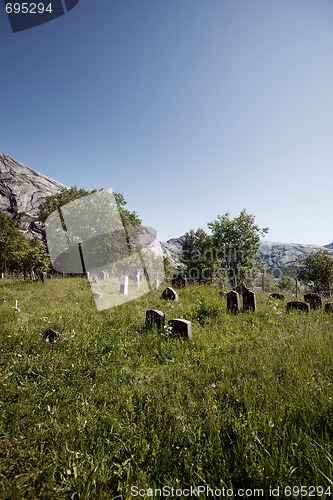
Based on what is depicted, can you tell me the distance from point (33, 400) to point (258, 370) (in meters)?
3.27

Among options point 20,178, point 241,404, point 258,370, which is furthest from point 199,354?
point 20,178

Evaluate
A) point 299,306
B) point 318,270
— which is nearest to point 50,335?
point 299,306

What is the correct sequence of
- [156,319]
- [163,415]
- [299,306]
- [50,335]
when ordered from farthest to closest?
1. [299,306]
2. [156,319]
3. [50,335]
4. [163,415]

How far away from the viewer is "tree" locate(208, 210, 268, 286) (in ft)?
103

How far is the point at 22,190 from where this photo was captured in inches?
4879

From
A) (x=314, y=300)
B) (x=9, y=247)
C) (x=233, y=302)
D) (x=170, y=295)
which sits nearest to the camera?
(x=233, y=302)

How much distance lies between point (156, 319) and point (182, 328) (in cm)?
94

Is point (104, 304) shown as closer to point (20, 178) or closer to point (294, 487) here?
point (294, 487)

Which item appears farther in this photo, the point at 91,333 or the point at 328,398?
the point at 91,333

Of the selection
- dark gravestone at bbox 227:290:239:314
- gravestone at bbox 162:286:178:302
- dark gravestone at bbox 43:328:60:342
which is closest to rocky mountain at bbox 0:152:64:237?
gravestone at bbox 162:286:178:302

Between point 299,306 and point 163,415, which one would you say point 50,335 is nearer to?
point 163,415

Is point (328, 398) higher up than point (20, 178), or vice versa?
point (20, 178)

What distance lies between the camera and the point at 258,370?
11.0 feet

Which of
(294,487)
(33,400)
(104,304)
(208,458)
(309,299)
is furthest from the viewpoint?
(104,304)
